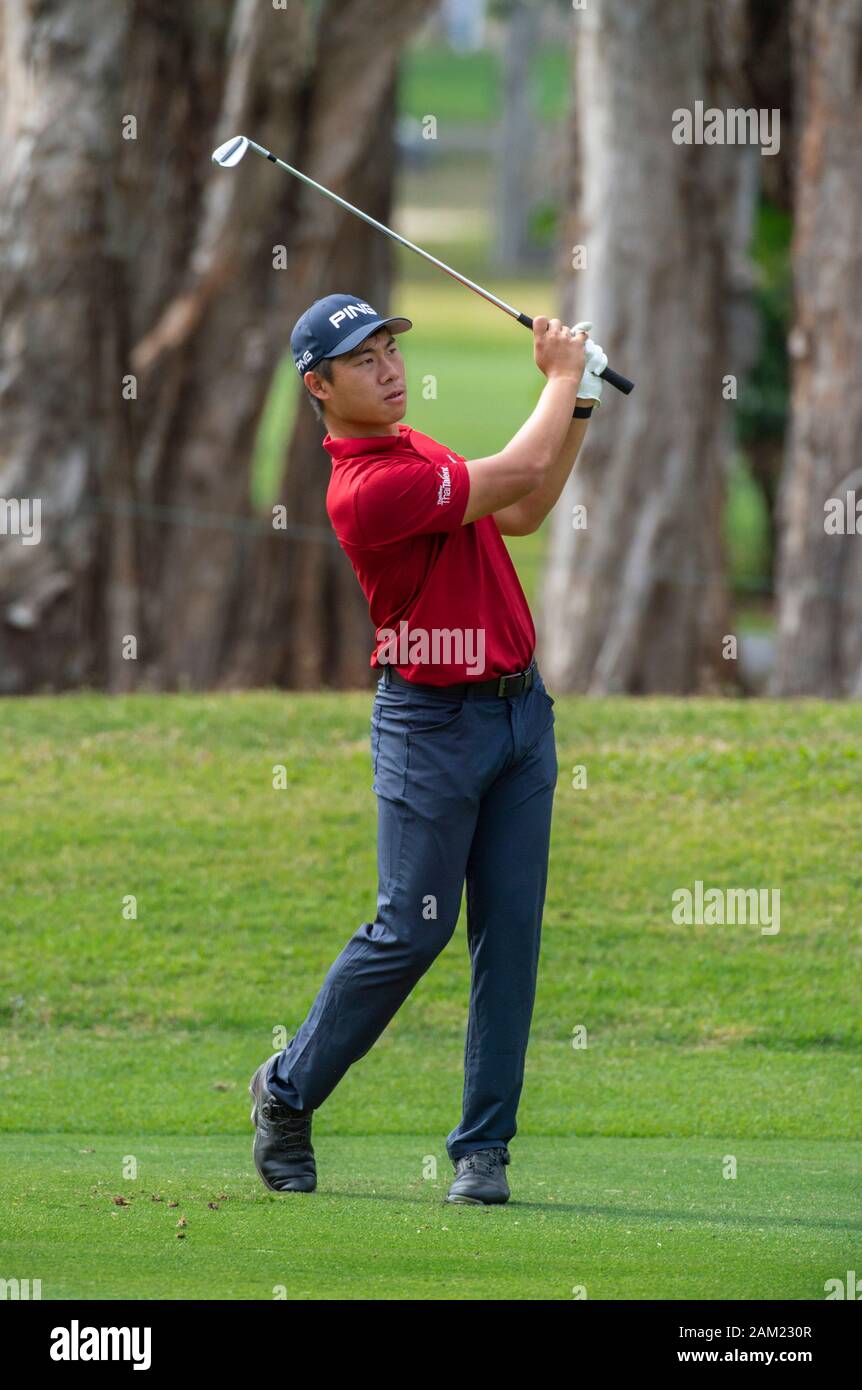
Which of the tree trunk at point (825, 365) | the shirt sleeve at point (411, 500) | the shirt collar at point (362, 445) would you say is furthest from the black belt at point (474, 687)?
the tree trunk at point (825, 365)

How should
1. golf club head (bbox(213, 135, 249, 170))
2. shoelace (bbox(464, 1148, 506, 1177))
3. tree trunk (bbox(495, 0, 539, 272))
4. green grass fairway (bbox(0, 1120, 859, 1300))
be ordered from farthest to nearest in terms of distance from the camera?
1. tree trunk (bbox(495, 0, 539, 272))
2. golf club head (bbox(213, 135, 249, 170))
3. shoelace (bbox(464, 1148, 506, 1177))
4. green grass fairway (bbox(0, 1120, 859, 1300))

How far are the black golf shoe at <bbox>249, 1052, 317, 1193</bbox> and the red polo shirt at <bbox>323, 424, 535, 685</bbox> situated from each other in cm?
125

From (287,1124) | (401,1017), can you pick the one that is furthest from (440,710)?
(401,1017)

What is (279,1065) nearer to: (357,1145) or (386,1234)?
(386,1234)

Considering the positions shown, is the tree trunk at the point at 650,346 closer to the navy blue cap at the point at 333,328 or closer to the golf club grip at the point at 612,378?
the golf club grip at the point at 612,378

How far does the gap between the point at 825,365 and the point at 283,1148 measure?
43.5ft

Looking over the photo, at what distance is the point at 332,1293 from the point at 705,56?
1682cm

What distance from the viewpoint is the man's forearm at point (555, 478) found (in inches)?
224

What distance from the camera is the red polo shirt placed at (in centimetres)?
536

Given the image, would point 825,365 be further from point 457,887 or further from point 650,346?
point 457,887

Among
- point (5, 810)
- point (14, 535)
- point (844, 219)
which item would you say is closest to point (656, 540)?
point (844, 219)

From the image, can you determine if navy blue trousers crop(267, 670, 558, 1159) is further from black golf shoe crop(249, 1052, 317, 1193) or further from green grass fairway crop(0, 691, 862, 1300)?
green grass fairway crop(0, 691, 862, 1300)

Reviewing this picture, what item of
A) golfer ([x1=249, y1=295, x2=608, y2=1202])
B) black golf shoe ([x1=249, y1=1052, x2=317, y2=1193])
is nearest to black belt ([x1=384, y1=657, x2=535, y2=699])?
golfer ([x1=249, y1=295, x2=608, y2=1202])

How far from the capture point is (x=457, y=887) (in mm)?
5652
